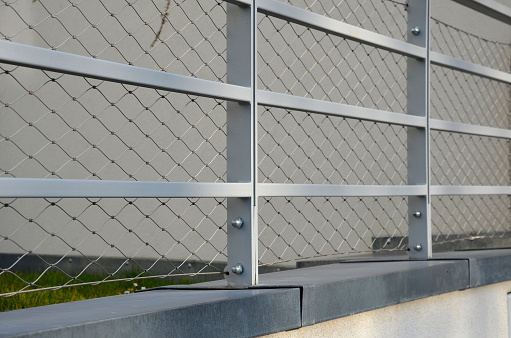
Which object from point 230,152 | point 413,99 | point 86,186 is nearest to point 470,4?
point 413,99

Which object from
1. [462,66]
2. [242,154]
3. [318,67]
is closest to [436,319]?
[462,66]

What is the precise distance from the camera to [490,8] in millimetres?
4133

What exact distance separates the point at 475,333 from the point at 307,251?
2.31m

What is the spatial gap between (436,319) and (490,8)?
5.67ft

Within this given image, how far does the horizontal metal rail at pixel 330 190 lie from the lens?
2.50m

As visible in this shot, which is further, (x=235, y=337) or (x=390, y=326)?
(x=390, y=326)

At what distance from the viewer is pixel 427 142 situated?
344 centimetres

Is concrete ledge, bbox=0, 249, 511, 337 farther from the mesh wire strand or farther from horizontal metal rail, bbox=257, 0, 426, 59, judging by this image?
the mesh wire strand

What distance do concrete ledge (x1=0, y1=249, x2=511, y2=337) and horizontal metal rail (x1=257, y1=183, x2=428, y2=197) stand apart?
0.91ft

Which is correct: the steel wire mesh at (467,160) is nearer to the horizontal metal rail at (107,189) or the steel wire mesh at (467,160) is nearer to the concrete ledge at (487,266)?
the concrete ledge at (487,266)

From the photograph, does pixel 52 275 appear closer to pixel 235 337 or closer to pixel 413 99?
pixel 413 99

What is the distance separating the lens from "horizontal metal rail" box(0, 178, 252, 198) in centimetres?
173

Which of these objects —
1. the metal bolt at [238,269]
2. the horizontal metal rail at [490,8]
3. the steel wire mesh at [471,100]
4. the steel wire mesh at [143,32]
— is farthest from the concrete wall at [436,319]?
the steel wire mesh at [143,32]

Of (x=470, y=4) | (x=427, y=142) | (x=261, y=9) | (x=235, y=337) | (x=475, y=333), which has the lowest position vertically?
(x=475, y=333)
